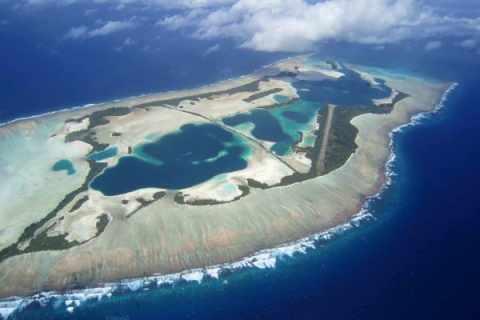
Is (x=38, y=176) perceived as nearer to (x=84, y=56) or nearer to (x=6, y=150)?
(x=6, y=150)

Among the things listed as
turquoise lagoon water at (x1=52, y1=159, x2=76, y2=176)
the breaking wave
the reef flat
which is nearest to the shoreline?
the reef flat

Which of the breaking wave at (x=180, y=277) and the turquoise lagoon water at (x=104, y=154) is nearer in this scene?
the breaking wave at (x=180, y=277)

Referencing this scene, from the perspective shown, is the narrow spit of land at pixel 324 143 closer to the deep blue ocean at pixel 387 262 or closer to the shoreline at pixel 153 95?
the deep blue ocean at pixel 387 262

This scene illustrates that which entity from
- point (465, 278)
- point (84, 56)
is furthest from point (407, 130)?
point (84, 56)

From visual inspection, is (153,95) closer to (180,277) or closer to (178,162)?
(178,162)

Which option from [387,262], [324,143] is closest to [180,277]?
[387,262]

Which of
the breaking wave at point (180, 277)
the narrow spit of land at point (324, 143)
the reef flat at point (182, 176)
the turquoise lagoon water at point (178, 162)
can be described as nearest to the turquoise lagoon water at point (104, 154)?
the reef flat at point (182, 176)
